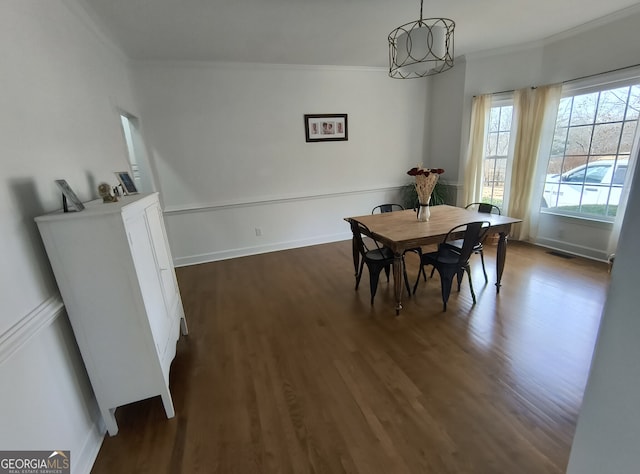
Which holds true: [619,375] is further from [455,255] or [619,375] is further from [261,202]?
[261,202]

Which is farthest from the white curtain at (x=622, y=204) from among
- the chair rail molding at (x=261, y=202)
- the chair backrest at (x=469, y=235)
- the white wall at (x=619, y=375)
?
the white wall at (x=619, y=375)

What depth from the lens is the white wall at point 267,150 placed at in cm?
371

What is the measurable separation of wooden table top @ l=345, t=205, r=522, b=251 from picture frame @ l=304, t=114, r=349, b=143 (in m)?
1.84

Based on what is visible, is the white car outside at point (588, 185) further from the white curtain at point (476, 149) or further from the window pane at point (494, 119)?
the window pane at point (494, 119)

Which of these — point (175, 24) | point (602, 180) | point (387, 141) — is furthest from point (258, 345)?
point (602, 180)

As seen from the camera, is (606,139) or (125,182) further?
(606,139)

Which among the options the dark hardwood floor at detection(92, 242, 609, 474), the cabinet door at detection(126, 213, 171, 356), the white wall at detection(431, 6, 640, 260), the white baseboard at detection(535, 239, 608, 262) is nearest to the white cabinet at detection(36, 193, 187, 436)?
the cabinet door at detection(126, 213, 171, 356)

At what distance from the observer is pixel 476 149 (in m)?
4.31

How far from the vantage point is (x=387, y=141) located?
4.82 m

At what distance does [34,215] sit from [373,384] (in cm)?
209

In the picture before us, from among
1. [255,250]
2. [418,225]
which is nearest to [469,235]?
[418,225]

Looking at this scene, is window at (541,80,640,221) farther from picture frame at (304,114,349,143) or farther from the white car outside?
picture frame at (304,114,349,143)

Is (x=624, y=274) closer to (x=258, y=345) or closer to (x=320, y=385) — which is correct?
(x=320, y=385)

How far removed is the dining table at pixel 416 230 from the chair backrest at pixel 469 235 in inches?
1.8
